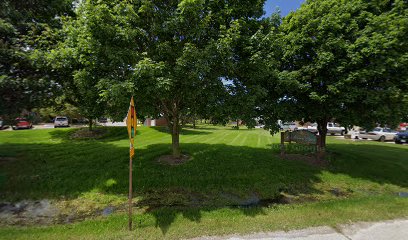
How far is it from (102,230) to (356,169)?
11124 mm

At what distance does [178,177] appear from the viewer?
898 cm

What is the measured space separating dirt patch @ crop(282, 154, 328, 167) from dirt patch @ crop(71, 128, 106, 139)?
15.7 meters

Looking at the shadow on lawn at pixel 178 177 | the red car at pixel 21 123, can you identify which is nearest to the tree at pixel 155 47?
the shadow on lawn at pixel 178 177

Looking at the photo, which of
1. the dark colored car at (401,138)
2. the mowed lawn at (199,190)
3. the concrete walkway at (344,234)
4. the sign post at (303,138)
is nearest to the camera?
the concrete walkway at (344,234)

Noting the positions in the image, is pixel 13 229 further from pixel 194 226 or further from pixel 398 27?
pixel 398 27

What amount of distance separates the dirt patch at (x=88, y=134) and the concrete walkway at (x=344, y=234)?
18482mm

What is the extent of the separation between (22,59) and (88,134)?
1354 centimetres

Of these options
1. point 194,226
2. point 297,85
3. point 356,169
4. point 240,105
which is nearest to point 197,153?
point 240,105

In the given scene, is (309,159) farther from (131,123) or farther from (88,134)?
(88,134)

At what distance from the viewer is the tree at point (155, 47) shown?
7219 millimetres

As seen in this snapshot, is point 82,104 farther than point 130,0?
Yes

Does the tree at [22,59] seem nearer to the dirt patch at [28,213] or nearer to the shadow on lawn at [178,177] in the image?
the shadow on lawn at [178,177]

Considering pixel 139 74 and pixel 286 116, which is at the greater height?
pixel 139 74

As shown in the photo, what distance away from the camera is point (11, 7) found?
9422mm
